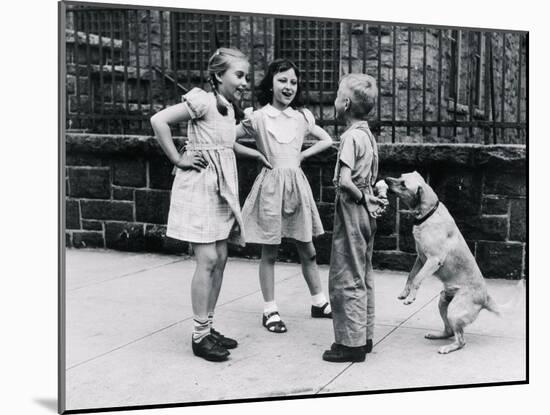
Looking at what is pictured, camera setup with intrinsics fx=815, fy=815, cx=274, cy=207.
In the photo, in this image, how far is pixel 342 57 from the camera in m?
5.37

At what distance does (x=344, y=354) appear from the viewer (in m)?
3.93

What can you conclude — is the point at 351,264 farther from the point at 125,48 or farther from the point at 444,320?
the point at 125,48

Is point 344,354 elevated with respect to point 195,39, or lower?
lower

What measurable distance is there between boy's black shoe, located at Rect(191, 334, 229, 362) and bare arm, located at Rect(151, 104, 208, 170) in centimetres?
84

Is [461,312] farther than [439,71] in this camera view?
No

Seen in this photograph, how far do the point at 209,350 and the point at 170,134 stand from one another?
1044 mm

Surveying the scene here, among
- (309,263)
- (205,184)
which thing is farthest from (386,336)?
(205,184)

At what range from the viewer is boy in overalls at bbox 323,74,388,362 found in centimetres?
380

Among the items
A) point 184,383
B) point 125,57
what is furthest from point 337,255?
point 125,57

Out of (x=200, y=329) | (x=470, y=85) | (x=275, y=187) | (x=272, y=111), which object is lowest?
(x=200, y=329)

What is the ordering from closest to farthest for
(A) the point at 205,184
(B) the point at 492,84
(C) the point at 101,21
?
1. (A) the point at 205,184
2. (C) the point at 101,21
3. (B) the point at 492,84

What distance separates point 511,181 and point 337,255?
5.92 feet

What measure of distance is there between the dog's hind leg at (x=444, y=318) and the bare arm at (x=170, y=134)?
1397mm

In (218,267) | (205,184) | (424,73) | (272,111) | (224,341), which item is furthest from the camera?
(424,73)
